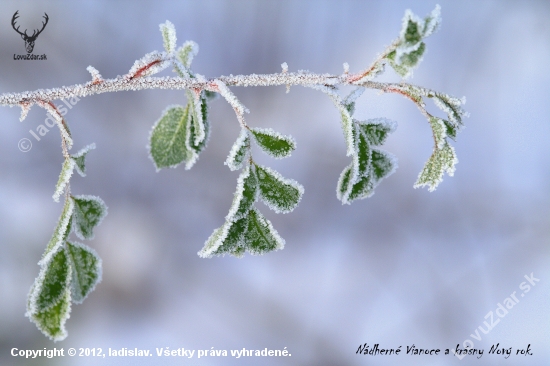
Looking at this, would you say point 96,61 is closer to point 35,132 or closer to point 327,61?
point 35,132

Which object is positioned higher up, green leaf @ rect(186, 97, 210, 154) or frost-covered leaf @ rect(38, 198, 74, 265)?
green leaf @ rect(186, 97, 210, 154)

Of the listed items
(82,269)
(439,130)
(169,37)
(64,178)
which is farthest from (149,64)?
(439,130)

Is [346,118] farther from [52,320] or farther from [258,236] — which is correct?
[52,320]

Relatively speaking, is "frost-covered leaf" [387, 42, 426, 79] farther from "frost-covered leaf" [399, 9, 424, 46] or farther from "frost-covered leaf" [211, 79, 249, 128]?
"frost-covered leaf" [211, 79, 249, 128]

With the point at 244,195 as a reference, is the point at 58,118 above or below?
above

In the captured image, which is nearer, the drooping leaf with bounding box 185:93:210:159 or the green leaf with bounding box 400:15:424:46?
the green leaf with bounding box 400:15:424:46

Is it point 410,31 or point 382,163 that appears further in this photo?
point 382,163

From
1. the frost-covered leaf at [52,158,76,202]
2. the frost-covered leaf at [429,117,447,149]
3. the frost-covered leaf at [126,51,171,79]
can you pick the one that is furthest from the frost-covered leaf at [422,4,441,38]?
the frost-covered leaf at [52,158,76,202]
